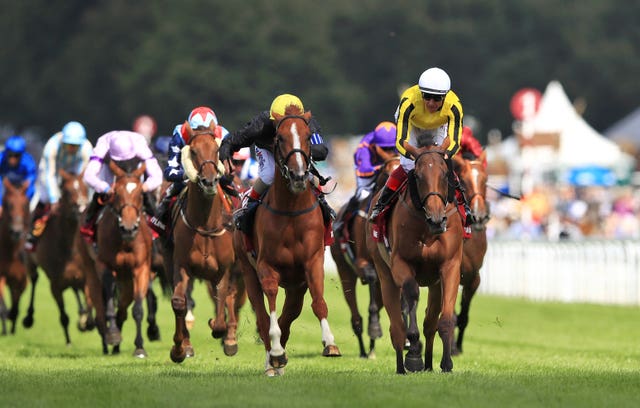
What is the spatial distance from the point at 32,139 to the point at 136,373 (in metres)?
55.7

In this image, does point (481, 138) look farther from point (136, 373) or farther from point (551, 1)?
point (136, 373)

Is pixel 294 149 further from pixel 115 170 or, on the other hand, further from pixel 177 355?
pixel 115 170

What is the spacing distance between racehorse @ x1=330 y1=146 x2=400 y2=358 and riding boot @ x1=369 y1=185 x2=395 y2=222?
7.59ft

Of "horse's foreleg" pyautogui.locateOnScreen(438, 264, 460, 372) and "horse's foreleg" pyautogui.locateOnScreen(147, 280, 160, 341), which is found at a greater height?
"horse's foreleg" pyautogui.locateOnScreen(147, 280, 160, 341)

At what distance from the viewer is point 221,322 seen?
46.1 ft

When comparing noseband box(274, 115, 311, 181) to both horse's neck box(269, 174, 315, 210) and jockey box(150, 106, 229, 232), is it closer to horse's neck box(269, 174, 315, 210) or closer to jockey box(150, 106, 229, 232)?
horse's neck box(269, 174, 315, 210)

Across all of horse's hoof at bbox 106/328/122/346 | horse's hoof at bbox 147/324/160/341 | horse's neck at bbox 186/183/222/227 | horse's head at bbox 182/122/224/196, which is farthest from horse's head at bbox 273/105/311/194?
horse's hoof at bbox 147/324/160/341

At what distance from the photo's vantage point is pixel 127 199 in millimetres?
15273

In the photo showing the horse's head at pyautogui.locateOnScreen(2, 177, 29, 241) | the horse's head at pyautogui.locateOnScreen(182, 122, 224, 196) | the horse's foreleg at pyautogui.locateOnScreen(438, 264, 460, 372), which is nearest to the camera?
the horse's foreleg at pyautogui.locateOnScreen(438, 264, 460, 372)

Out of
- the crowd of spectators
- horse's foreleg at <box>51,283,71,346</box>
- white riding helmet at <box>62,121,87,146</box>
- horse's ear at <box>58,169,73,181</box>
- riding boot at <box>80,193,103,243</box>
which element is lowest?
horse's foreleg at <box>51,283,71,346</box>

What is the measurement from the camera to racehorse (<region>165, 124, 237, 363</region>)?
44.2 ft

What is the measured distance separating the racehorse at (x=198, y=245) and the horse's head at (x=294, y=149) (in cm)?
201

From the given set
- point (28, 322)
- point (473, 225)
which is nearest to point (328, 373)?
point (473, 225)

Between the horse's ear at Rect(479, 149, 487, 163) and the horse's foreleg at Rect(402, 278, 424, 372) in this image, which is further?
the horse's ear at Rect(479, 149, 487, 163)
